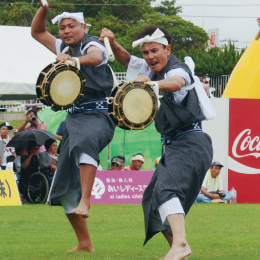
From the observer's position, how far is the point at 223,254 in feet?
23.4

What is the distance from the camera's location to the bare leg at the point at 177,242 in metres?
6.11

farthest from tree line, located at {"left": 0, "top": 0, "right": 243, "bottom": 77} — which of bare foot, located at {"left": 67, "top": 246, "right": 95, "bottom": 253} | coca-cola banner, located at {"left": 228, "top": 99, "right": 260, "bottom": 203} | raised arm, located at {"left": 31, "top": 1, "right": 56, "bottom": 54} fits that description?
bare foot, located at {"left": 67, "top": 246, "right": 95, "bottom": 253}

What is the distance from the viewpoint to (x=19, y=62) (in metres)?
15.3

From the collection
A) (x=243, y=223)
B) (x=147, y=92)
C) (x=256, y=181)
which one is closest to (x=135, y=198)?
Answer: (x=256, y=181)

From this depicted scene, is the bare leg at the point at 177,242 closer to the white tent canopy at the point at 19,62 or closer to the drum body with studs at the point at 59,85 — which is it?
the drum body with studs at the point at 59,85

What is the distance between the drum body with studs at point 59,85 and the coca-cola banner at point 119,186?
792cm

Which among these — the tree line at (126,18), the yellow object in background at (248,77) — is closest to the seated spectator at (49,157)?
the yellow object in background at (248,77)

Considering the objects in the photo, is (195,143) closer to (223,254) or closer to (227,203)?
(223,254)

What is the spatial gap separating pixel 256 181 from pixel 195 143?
9.59 m

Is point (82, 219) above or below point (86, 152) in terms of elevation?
below

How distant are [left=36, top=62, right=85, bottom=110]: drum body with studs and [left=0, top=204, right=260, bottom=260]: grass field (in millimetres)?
1392

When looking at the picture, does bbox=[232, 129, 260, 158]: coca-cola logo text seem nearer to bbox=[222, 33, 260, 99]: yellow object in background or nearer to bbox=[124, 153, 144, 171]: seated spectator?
bbox=[124, 153, 144, 171]: seated spectator

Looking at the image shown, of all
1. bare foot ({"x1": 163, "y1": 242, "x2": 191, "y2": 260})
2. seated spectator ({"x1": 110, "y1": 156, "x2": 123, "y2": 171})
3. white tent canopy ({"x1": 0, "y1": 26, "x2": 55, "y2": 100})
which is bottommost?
seated spectator ({"x1": 110, "y1": 156, "x2": 123, "y2": 171})

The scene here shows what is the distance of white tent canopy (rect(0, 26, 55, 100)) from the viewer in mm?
14539
